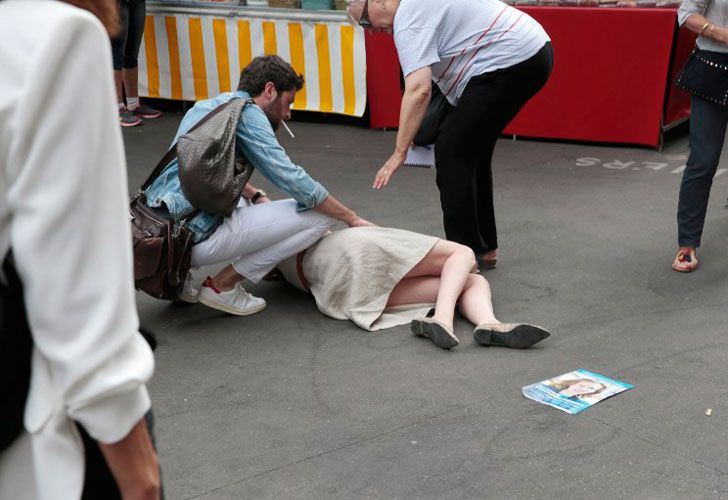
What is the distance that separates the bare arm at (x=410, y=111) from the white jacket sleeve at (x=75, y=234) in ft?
11.5

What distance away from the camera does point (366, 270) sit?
173 inches

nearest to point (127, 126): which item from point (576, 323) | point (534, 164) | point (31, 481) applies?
point (534, 164)

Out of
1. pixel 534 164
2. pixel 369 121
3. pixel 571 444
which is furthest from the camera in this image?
pixel 369 121

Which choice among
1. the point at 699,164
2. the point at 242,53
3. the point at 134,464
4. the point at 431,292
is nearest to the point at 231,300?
the point at 431,292

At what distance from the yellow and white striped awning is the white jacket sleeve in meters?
7.48

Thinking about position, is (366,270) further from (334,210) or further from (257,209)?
(257,209)

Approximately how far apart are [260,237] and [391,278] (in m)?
0.62

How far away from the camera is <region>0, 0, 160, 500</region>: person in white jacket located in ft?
3.44

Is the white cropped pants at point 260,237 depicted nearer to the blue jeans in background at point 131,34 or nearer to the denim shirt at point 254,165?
the denim shirt at point 254,165

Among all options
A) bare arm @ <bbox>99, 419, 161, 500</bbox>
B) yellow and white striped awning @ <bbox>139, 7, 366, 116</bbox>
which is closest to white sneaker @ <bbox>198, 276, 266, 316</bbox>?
bare arm @ <bbox>99, 419, 161, 500</bbox>

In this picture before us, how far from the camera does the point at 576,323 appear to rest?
437 centimetres

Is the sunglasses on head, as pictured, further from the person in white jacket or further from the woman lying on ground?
the person in white jacket

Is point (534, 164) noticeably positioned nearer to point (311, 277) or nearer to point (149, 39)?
point (311, 277)

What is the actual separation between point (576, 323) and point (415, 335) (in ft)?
2.40
